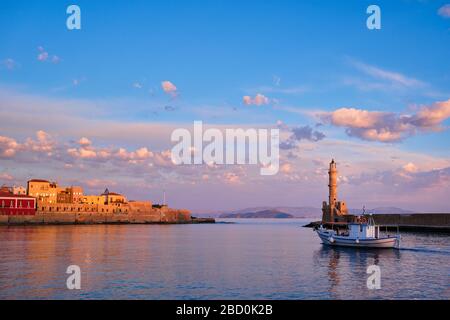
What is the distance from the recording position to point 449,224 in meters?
107

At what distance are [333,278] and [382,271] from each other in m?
6.84

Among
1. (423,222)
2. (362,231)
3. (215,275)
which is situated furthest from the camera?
(423,222)

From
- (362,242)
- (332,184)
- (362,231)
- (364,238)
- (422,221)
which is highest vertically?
(332,184)

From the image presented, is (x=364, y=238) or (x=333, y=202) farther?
(x=333, y=202)

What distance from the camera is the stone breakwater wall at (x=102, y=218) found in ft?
445

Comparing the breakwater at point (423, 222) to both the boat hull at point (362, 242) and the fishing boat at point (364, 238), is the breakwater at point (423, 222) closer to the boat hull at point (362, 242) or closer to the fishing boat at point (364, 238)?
the boat hull at point (362, 242)

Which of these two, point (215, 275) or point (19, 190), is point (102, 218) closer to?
point (19, 190)

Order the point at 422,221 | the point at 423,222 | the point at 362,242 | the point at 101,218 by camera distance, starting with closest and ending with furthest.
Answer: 1. the point at 362,242
2. the point at 423,222
3. the point at 422,221
4. the point at 101,218

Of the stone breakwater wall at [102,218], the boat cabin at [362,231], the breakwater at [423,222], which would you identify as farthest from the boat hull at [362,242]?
the stone breakwater wall at [102,218]

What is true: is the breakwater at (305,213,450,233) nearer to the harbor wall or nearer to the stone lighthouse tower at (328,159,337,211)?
the harbor wall

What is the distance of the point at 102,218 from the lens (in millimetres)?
160250

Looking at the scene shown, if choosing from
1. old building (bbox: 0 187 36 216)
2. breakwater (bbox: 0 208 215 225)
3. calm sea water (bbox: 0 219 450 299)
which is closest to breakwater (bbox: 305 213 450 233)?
calm sea water (bbox: 0 219 450 299)

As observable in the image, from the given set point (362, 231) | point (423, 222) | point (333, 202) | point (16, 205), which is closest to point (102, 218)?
point (16, 205)

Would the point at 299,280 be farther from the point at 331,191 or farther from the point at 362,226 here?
the point at 331,191
